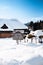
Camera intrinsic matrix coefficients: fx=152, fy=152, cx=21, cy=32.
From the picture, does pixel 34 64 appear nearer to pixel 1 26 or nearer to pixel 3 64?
pixel 3 64

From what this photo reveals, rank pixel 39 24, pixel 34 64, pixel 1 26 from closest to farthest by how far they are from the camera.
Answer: pixel 34 64
pixel 1 26
pixel 39 24

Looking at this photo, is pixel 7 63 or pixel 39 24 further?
pixel 39 24

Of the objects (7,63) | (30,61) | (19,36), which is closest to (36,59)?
(30,61)

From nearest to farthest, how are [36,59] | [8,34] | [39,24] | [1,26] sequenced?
[36,59] → [8,34] → [1,26] → [39,24]

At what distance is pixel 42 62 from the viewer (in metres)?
7.70

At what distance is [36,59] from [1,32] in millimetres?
34271

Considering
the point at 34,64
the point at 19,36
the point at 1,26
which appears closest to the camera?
the point at 34,64

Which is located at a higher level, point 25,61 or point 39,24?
point 39,24

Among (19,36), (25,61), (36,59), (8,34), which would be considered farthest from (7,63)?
(8,34)

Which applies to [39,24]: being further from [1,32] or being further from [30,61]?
[30,61]

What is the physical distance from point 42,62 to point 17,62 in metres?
1.26

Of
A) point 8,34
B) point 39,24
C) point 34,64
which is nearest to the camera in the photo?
point 34,64

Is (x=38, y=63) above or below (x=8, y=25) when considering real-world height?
below

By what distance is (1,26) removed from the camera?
47.2m
